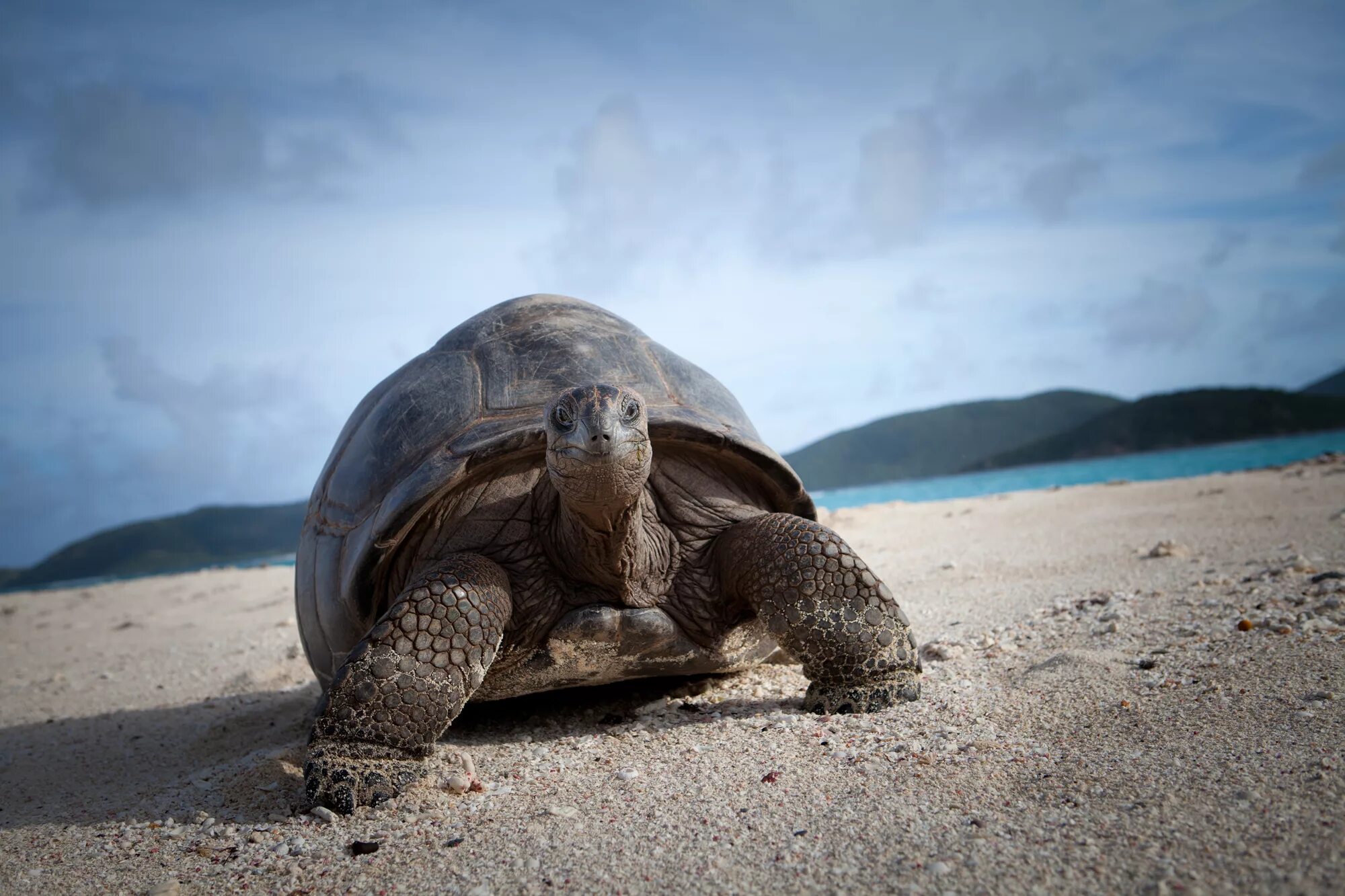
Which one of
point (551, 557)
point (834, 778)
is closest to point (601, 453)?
point (551, 557)

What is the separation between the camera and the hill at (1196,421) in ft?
162

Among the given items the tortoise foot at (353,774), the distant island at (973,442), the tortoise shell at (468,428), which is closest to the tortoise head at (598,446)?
the tortoise shell at (468,428)

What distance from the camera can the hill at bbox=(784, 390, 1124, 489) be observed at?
52.2m

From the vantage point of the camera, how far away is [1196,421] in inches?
1978

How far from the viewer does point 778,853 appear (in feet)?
6.32

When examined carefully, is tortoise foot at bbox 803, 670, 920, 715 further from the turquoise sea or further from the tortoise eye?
the turquoise sea

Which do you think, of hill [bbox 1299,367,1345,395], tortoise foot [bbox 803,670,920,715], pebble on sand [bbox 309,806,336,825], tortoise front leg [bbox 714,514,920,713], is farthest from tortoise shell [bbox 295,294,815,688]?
hill [bbox 1299,367,1345,395]

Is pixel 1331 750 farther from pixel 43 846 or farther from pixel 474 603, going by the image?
pixel 43 846

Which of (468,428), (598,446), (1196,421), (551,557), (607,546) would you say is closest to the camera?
(598,446)

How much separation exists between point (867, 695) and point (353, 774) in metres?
1.82

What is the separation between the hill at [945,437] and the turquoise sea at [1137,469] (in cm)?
320

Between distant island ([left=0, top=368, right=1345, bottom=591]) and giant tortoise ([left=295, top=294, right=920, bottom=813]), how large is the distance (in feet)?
99.3

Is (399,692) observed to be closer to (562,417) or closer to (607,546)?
(607,546)

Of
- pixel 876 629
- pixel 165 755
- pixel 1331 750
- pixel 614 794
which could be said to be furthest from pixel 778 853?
pixel 165 755
